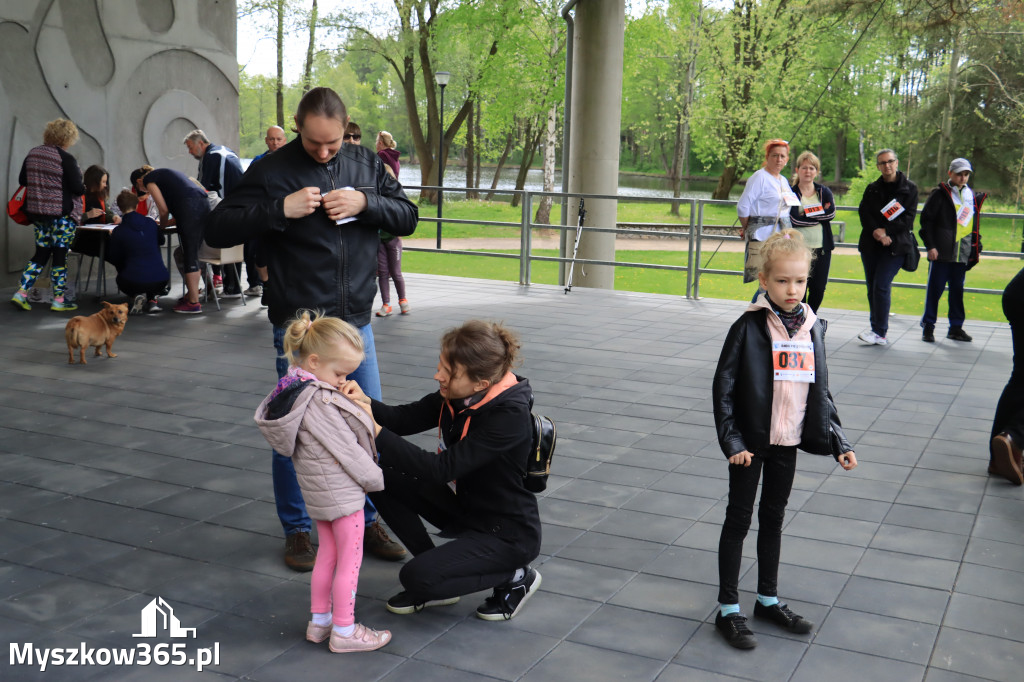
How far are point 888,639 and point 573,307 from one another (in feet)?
26.3

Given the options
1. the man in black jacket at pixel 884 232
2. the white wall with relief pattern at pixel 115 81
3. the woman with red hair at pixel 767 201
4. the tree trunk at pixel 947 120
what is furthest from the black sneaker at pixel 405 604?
the tree trunk at pixel 947 120

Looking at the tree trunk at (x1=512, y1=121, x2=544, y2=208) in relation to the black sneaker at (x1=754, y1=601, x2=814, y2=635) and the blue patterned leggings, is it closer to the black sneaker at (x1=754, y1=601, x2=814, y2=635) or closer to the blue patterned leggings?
the blue patterned leggings

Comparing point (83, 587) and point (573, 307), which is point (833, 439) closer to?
point (83, 587)

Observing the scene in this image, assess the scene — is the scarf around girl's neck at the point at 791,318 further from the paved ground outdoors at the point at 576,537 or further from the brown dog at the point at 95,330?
the brown dog at the point at 95,330

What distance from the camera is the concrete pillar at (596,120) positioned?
45.3 feet

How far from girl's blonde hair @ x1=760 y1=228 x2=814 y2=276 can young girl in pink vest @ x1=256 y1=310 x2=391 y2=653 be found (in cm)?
143

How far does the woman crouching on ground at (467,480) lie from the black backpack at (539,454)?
0.03 meters

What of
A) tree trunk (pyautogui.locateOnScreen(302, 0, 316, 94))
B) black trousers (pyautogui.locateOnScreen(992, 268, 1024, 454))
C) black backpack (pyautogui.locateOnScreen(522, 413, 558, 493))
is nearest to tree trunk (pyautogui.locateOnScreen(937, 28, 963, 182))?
tree trunk (pyautogui.locateOnScreen(302, 0, 316, 94))

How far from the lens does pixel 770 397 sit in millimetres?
3379

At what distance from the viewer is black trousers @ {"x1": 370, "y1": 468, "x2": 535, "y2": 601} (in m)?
3.42

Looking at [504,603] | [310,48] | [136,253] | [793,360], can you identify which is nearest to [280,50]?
[310,48]

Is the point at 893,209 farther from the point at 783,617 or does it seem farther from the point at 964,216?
the point at 783,617

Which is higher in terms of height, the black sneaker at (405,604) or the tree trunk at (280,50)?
the tree trunk at (280,50)

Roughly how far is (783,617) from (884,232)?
646cm
